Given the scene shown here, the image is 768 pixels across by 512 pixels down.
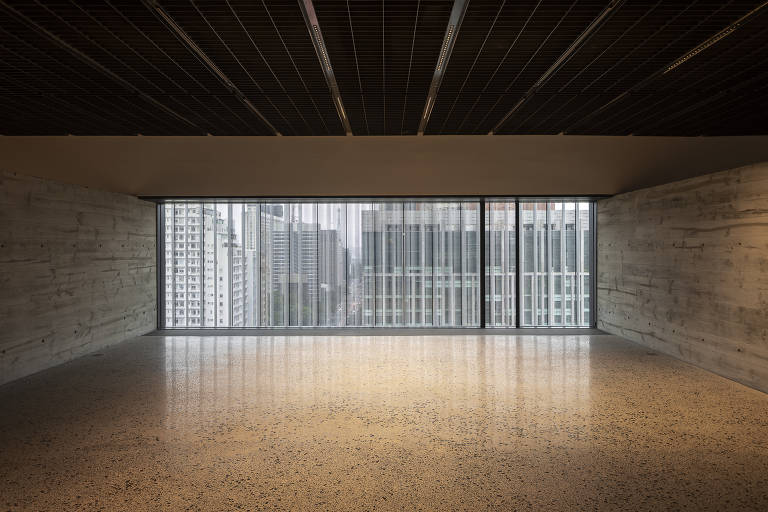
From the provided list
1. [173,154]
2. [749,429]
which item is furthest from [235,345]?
[749,429]

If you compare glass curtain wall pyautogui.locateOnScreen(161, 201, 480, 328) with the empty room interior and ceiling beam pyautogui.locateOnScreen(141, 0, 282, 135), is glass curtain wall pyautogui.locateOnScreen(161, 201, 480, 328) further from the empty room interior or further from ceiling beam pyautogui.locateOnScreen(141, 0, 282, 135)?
ceiling beam pyautogui.locateOnScreen(141, 0, 282, 135)

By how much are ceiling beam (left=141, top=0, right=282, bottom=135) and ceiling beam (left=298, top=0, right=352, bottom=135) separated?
57.5 inches

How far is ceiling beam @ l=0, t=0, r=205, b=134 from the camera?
5102mm

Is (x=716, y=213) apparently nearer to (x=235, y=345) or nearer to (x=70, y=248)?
(x=235, y=345)

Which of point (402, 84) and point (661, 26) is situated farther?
point (402, 84)

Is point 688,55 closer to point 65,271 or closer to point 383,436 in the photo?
point 383,436

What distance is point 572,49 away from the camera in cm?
586

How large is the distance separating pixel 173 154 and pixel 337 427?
26.8ft

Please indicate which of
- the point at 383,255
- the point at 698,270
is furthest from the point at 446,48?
the point at 383,255

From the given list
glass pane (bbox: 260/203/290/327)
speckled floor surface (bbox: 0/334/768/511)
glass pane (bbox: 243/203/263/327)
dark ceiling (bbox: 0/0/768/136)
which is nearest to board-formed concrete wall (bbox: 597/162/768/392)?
speckled floor surface (bbox: 0/334/768/511)

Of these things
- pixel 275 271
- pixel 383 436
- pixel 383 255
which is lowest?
pixel 383 436

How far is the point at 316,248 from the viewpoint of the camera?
1209 cm

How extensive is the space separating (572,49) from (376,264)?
7326 mm

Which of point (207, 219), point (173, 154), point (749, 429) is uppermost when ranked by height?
point (173, 154)
